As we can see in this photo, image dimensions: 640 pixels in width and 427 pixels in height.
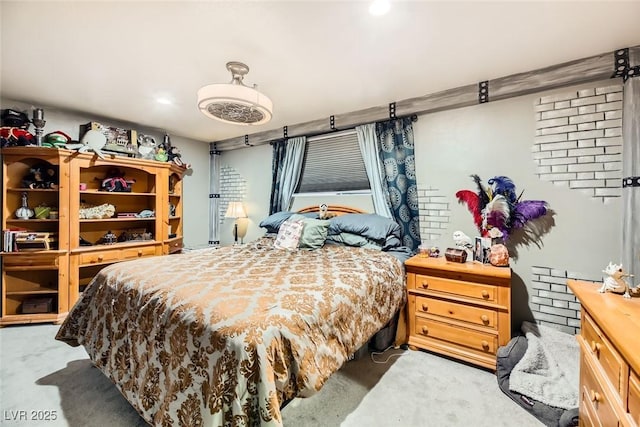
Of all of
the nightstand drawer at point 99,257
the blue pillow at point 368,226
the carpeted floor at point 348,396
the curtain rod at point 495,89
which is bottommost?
the carpeted floor at point 348,396

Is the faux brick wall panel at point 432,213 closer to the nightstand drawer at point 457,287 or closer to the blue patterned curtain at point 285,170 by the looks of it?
the nightstand drawer at point 457,287

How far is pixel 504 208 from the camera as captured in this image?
7.52ft

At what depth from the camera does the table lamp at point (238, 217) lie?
422cm

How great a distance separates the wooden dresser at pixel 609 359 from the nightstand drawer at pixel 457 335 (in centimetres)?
76

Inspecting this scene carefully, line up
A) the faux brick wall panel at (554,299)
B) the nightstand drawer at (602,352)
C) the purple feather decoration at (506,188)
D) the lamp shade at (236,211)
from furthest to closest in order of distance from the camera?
the lamp shade at (236,211) → the purple feather decoration at (506,188) → the faux brick wall panel at (554,299) → the nightstand drawer at (602,352)

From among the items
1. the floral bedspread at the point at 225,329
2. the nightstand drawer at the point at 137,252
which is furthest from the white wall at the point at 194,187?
the floral bedspread at the point at 225,329

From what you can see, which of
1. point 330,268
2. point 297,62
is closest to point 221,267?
point 330,268

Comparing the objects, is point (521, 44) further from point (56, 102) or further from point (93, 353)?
point (56, 102)

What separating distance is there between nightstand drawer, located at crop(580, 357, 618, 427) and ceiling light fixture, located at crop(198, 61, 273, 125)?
2.30 meters

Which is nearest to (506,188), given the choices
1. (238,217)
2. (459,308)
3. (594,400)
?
(459,308)

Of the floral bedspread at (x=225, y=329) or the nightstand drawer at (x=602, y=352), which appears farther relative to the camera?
the floral bedspread at (x=225, y=329)

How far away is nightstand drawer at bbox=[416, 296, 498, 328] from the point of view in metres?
2.06

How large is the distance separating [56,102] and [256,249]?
269 cm

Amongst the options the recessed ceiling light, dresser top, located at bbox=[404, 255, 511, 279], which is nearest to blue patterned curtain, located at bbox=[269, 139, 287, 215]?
dresser top, located at bbox=[404, 255, 511, 279]
